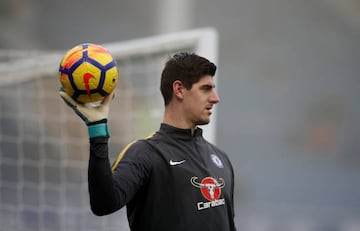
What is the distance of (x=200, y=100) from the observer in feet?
10.4

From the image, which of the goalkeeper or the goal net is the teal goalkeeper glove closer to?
the goalkeeper

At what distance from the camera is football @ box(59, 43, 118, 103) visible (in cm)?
273

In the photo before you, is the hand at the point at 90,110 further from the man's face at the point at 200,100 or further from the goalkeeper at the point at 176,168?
the man's face at the point at 200,100

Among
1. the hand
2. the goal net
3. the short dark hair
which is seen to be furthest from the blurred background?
the hand

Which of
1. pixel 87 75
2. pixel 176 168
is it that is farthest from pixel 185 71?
pixel 87 75

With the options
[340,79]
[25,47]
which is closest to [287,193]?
[340,79]

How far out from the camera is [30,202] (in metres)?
6.57

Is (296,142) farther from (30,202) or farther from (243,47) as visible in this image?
(30,202)

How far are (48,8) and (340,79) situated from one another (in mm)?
5983

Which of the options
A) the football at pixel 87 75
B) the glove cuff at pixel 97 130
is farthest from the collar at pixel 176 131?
the glove cuff at pixel 97 130

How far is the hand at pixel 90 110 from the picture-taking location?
8.77 ft

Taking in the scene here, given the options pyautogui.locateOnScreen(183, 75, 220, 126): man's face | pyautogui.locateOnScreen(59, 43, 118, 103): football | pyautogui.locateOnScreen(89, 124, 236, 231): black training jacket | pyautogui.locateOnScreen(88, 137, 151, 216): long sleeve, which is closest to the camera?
pyautogui.locateOnScreen(88, 137, 151, 216): long sleeve

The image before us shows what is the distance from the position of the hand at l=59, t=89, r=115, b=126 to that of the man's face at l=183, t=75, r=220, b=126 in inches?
20.7

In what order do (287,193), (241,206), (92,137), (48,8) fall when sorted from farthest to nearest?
(48,8)
(287,193)
(241,206)
(92,137)
